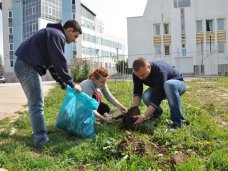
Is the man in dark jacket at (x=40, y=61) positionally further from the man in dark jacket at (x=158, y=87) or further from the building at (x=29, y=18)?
the building at (x=29, y=18)

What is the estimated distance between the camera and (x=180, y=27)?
42938mm

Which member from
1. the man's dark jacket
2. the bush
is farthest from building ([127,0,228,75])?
the man's dark jacket

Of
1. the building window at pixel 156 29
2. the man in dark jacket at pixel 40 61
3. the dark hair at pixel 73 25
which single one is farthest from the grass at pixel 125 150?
the building window at pixel 156 29

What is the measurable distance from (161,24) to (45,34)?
41044 mm

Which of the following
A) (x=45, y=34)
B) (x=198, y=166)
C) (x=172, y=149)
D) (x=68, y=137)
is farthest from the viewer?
(x=68, y=137)

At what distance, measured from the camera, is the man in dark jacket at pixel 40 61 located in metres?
4.06

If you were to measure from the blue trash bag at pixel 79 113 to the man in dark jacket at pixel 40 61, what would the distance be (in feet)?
0.75

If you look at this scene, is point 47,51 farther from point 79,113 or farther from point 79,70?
point 79,70

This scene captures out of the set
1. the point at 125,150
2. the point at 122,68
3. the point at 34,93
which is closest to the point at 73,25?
the point at 34,93

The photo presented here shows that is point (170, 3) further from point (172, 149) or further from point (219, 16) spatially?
point (172, 149)

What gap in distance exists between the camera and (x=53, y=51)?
402cm

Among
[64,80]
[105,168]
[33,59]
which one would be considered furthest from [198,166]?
[33,59]

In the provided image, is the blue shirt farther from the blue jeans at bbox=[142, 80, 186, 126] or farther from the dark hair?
the dark hair

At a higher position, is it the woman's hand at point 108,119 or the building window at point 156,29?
the building window at point 156,29
